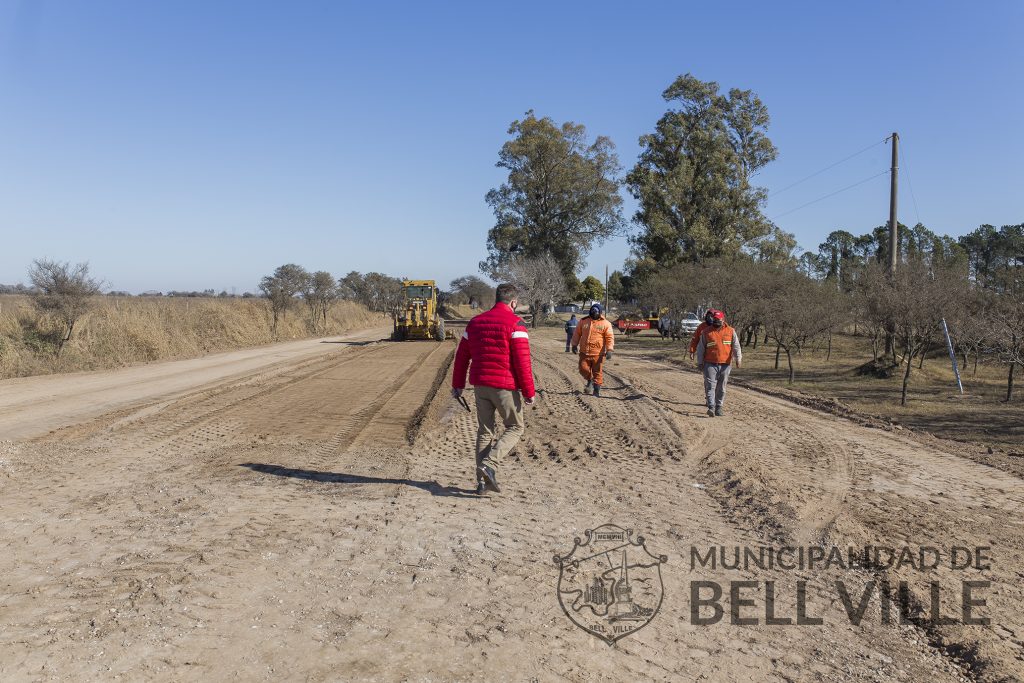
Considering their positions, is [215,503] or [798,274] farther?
[798,274]

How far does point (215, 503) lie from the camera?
21.0 ft

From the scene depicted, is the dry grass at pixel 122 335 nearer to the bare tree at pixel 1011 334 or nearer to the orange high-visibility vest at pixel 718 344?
the orange high-visibility vest at pixel 718 344

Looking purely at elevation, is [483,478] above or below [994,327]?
below

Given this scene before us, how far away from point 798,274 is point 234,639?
84.9 feet

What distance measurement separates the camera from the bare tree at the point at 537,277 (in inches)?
1993

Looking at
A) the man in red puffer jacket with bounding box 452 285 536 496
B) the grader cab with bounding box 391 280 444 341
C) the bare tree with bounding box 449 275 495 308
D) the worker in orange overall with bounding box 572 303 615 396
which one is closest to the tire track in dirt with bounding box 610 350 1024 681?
the man in red puffer jacket with bounding box 452 285 536 496

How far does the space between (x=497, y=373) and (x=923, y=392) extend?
13.8m

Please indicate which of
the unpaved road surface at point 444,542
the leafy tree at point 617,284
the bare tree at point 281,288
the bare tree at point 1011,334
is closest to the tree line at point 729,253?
the bare tree at point 1011,334

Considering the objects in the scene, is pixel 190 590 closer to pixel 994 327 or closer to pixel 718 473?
pixel 718 473

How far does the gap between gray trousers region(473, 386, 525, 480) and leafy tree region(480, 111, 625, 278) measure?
46.9 m

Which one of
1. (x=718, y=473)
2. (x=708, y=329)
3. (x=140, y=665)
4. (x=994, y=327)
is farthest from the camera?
(x=994, y=327)

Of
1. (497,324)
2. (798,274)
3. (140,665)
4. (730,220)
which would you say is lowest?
(140,665)

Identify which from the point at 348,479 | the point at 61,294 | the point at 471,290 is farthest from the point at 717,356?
the point at 471,290

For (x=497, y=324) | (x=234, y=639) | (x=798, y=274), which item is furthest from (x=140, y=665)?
(x=798, y=274)
